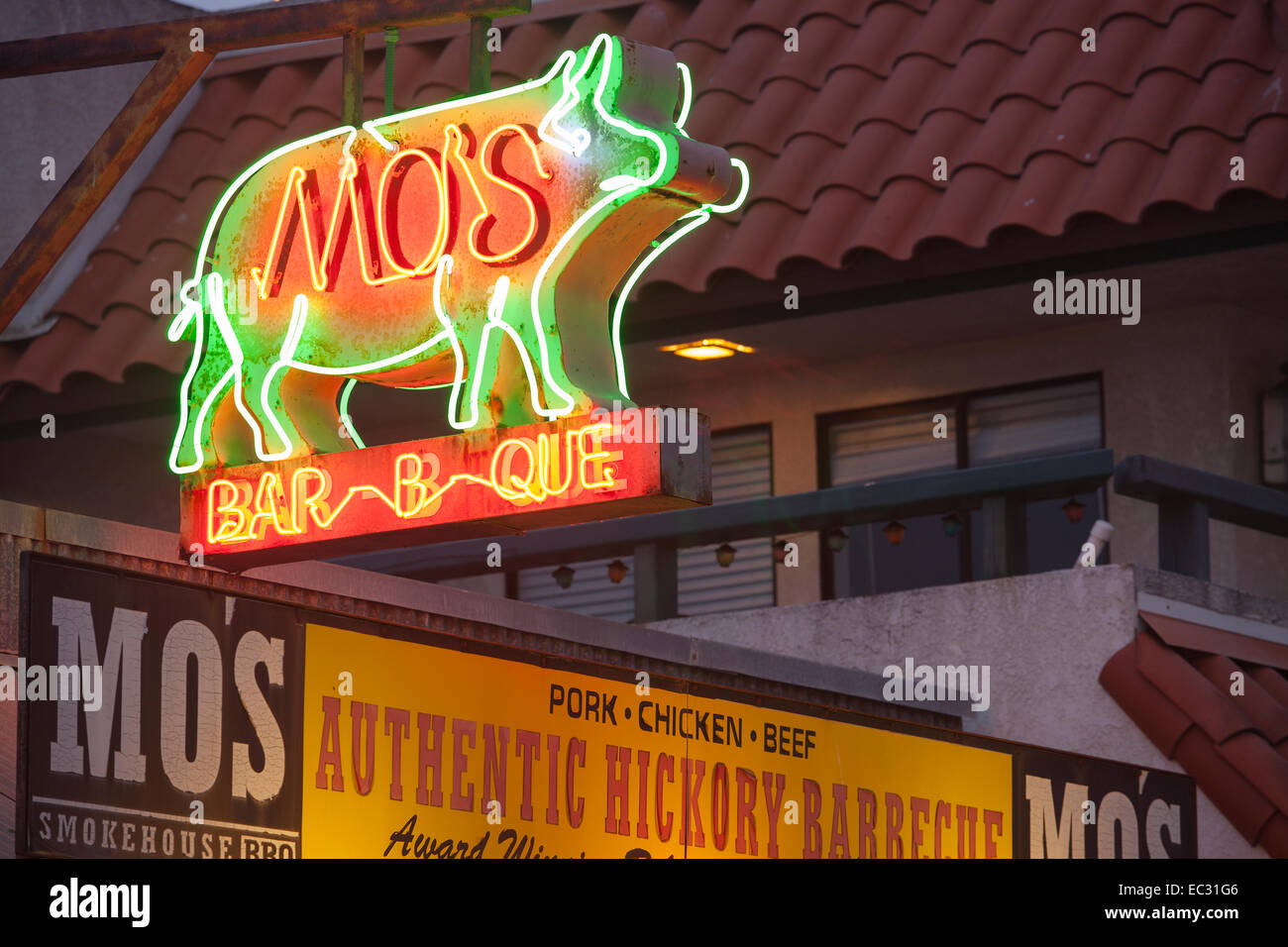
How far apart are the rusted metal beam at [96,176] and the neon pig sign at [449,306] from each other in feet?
1.65

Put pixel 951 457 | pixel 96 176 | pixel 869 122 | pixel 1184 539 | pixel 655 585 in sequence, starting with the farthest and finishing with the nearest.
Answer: pixel 951 457, pixel 869 122, pixel 655 585, pixel 1184 539, pixel 96 176

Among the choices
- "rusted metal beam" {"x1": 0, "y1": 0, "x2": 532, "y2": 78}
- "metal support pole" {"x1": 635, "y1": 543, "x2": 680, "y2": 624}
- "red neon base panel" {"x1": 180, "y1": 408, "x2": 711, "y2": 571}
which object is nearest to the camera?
"red neon base panel" {"x1": 180, "y1": 408, "x2": 711, "y2": 571}

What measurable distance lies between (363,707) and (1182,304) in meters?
7.14

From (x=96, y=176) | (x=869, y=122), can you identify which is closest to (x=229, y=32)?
(x=96, y=176)

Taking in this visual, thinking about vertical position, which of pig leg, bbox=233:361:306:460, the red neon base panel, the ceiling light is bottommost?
the red neon base panel

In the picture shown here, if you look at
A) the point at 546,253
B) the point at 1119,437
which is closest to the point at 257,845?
the point at 546,253

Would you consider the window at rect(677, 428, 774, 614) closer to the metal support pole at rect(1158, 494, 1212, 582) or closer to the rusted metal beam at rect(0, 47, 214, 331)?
the metal support pole at rect(1158, 494, 1212, 582)

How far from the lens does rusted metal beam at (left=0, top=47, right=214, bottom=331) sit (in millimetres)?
8680

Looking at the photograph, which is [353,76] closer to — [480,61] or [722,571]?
[480,61]

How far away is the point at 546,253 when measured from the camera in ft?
27.3

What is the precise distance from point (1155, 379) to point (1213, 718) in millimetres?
3167

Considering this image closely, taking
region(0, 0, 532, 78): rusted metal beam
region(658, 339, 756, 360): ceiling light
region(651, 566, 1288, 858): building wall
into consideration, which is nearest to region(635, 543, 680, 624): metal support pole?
region(651, 566, 1288, 858): building wall

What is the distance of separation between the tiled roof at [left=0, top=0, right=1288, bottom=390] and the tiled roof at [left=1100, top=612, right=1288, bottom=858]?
7.70ft

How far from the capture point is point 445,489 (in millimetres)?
8188
